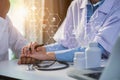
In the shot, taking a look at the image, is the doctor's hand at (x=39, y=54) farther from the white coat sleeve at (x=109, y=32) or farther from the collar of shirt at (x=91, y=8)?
the collar of shirt at (x=91, y=8)

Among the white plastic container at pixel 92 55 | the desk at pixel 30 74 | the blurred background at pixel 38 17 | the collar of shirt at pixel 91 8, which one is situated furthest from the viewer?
the blurred background at pixel 38 17

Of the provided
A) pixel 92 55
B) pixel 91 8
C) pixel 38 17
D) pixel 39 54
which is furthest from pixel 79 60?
pixel 38 17

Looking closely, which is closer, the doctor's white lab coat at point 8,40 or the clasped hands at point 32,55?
the clasped hands at point 32,55

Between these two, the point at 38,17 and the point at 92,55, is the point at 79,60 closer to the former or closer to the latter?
the point at 92,55

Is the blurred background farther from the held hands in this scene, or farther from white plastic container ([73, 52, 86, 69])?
white plastic container ([73, 52, 86, 69])

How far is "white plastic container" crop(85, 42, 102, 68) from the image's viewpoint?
139cm

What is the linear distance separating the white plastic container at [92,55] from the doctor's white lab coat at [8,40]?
74 cm

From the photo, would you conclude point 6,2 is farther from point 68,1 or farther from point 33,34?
point 68,1

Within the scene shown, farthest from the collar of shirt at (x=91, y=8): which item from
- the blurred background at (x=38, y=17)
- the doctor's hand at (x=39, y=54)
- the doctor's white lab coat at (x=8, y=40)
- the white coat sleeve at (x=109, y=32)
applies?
the blurred background at (x=38, y=17)

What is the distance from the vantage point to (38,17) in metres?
2.57

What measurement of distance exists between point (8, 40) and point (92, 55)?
2.78 feet

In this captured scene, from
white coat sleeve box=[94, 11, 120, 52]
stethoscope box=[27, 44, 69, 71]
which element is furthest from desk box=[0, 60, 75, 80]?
white coat sleeve box=[94, 11, 120, 52]

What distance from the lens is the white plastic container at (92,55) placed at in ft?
4.55

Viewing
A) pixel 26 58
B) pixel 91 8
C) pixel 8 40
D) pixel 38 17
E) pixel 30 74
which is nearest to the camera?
pixel 30 74
